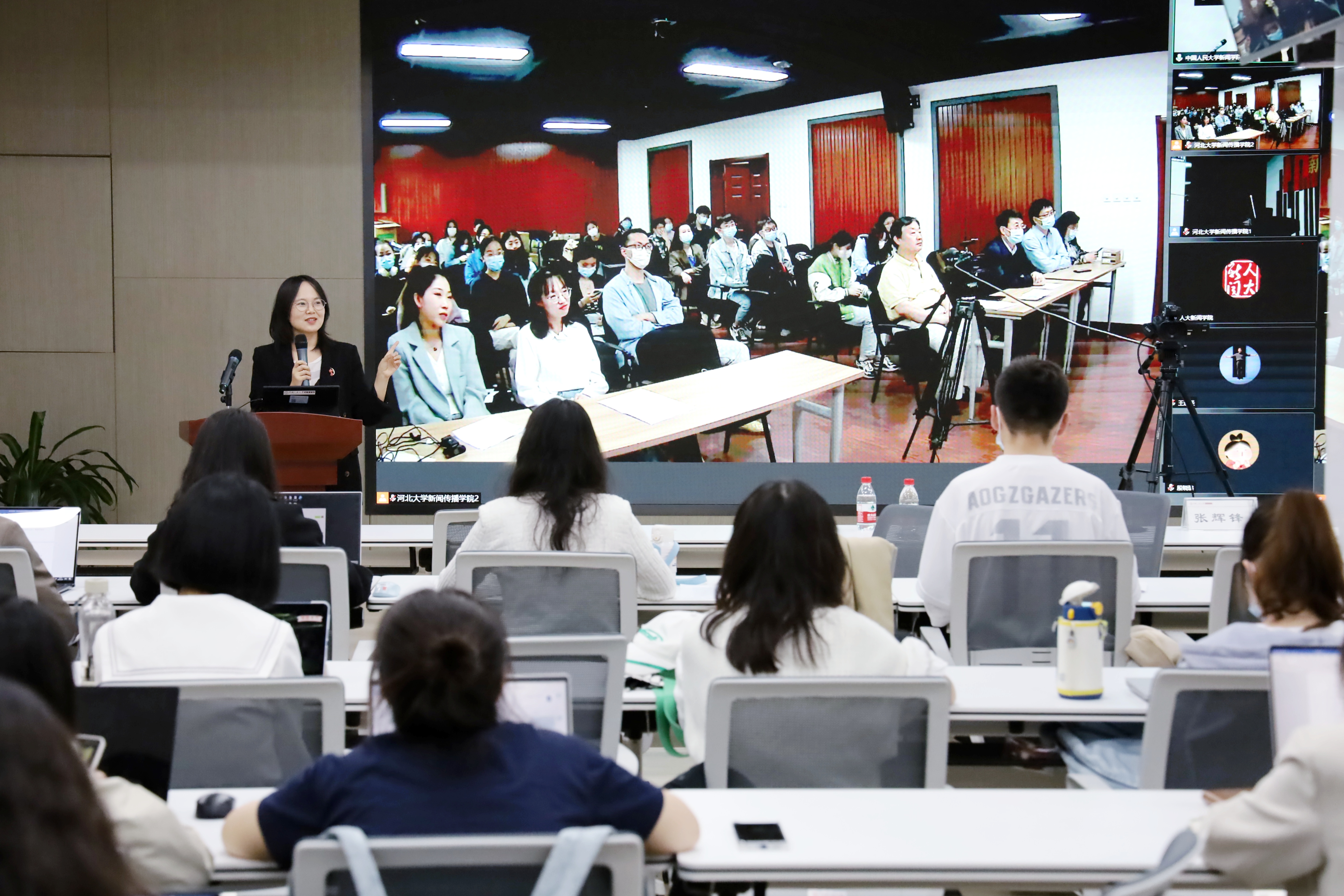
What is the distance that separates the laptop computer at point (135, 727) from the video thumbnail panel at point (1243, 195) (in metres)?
6.50

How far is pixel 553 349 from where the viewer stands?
23.6ft

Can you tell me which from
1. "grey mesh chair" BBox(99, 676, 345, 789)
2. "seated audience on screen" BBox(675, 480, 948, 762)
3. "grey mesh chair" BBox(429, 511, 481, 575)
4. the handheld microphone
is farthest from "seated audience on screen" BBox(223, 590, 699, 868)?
the handheld microphone

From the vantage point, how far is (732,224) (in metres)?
7.16

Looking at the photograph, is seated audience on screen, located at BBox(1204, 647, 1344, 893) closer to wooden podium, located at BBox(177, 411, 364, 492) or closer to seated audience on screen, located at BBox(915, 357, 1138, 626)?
seated audience on screen, located at BBox(915, 357, 1138, 626)

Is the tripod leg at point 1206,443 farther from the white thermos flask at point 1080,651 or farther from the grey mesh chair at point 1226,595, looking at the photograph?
the white thermos flask at point 1080,651

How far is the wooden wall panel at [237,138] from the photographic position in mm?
7160

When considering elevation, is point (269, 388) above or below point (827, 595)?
above

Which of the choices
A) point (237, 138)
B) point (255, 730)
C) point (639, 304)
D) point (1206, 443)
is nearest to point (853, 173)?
point (639, 304)

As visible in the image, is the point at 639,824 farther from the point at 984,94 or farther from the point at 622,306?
the point at 984,94

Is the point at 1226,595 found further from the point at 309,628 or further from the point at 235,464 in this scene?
the point at 235,464

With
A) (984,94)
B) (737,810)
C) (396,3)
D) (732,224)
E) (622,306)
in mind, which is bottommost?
(737,810)

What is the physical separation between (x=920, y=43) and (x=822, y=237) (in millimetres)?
1199

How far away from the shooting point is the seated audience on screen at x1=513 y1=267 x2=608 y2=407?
23.5 feet

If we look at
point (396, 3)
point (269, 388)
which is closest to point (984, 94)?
point (396, 3)
